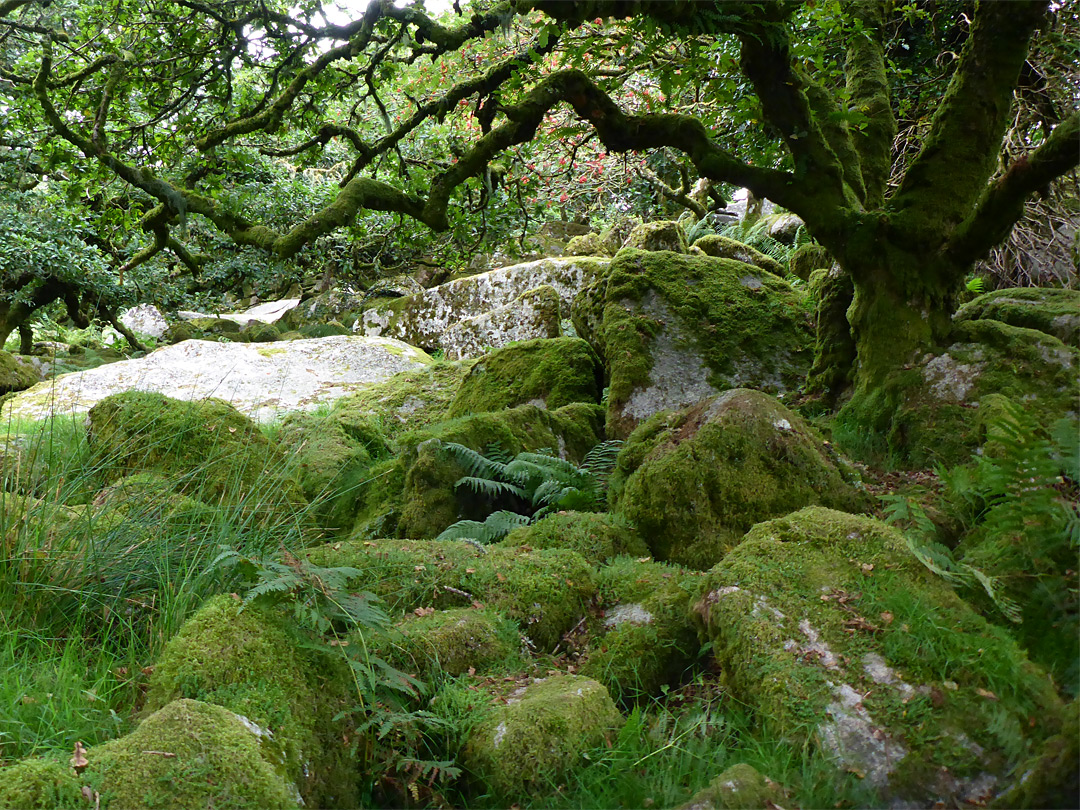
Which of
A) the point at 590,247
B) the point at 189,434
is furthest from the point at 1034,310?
the point at 590,247

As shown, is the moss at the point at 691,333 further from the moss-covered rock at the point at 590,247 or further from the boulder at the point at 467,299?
the moss-covered rock at the point at 590,247

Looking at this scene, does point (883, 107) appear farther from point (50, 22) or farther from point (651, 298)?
point (50, 22)

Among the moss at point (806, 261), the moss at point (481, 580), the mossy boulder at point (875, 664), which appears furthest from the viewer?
the moss at point (806, 261)

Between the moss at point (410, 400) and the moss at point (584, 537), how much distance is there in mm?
3778

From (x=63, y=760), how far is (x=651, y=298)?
19.5 feet

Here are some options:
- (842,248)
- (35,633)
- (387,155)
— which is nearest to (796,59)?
(842,248)

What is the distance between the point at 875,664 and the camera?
8.09 ft

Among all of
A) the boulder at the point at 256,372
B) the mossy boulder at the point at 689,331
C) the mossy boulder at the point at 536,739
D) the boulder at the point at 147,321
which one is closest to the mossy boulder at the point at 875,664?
the mossy boulder at the point at 536,739

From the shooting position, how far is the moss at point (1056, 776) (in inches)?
64.6

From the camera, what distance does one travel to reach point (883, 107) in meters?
6.60

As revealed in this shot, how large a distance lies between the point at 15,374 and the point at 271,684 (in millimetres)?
12187

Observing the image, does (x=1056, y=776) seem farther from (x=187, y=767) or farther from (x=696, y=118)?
(x=696, y=118)

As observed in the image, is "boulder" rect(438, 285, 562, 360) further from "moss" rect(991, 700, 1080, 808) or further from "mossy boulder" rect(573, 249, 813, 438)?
"moss" rect(991, 700, 1080, 808)

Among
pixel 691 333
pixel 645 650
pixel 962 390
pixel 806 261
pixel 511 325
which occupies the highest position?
pixel 806 261
